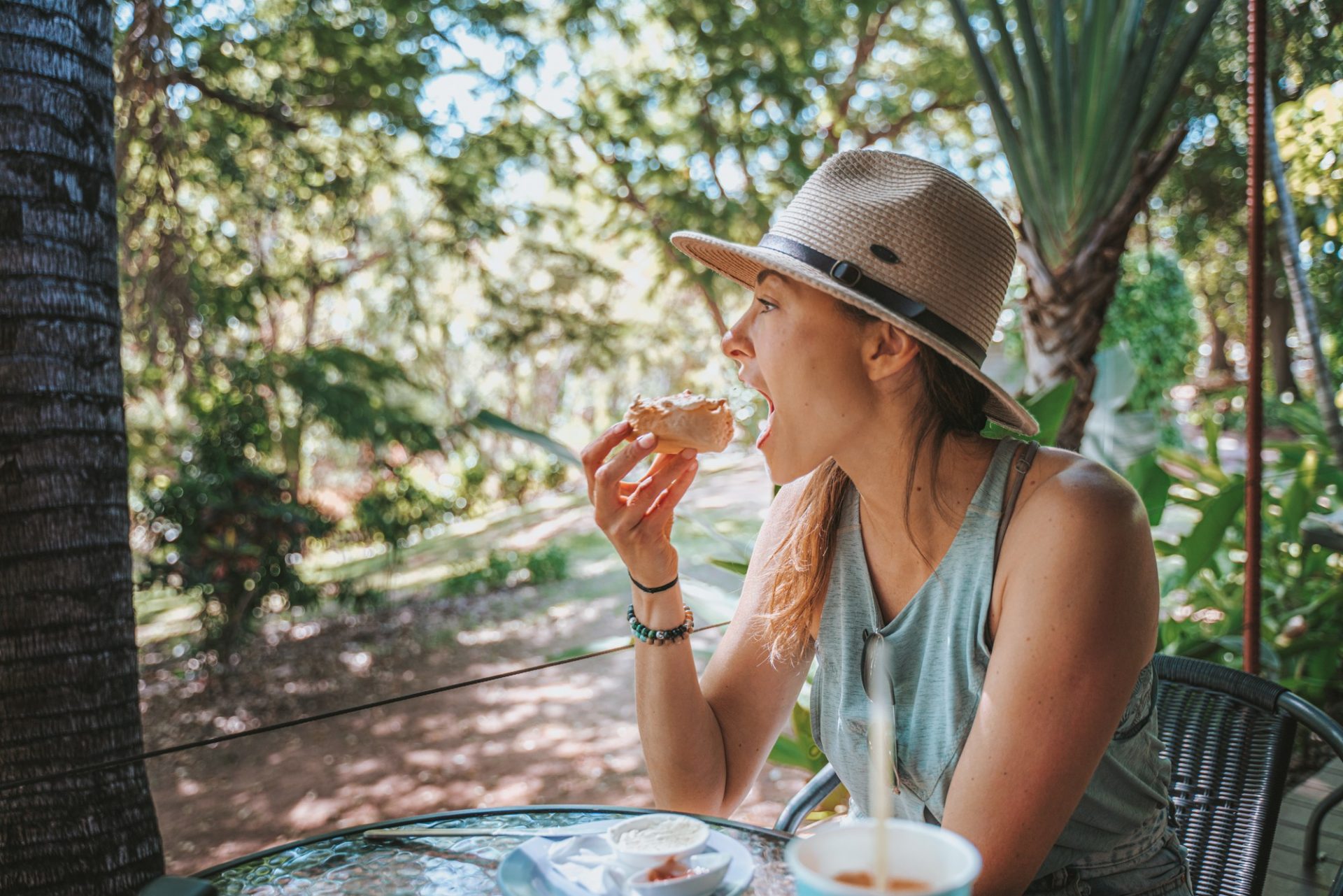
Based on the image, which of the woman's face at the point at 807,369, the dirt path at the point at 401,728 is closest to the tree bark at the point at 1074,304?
the dirt path at the point at 401,728

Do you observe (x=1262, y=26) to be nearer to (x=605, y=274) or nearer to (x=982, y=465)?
(x=982, y=465)

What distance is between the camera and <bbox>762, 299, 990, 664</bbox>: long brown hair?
1.45 meters

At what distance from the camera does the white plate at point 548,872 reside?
100 cm

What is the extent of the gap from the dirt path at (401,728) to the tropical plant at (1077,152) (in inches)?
53.3

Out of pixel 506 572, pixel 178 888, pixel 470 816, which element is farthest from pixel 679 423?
pixel 506 572

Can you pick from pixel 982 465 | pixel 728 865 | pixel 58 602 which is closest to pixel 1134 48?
pixel 982 465

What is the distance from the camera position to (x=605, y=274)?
24.6ft

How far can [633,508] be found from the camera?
1.55 m

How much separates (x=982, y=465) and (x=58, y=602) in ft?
5.26

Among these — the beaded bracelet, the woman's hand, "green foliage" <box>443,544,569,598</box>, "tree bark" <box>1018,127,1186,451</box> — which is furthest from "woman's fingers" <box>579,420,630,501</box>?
"green foliage" <box>443,544,569,598</box>

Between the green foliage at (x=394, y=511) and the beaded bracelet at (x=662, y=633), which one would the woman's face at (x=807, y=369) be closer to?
the beaded bracelet at (x=662, y=633)

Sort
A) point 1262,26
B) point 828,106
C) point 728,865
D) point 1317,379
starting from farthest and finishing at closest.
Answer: point 828,106, point 1317,379, point 1262,26, point 728,865

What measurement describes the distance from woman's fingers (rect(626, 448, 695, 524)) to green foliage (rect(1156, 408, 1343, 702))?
200 cm

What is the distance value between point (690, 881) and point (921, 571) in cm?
62
